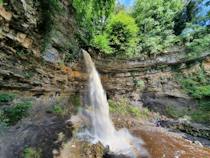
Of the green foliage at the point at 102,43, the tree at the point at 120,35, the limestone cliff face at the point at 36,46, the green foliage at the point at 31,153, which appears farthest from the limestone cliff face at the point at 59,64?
the green foliage at the point at 31,153

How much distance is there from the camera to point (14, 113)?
276 inches

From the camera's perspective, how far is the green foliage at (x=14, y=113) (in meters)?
6.67

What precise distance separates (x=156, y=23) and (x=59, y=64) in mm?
9683

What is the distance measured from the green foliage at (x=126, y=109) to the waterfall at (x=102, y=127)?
642 mm

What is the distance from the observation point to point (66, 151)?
597 centimetres

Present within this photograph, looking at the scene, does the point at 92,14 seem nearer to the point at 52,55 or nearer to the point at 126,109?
the point at 52,55

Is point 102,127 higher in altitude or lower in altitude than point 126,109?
lower

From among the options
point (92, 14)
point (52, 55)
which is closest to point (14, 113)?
point (52, 55)

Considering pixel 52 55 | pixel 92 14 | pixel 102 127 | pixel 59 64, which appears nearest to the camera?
pixel 102 127

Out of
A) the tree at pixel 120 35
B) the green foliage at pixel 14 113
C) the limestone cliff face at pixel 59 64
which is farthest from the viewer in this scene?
the tree at pixel 120 35

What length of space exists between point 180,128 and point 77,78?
21.3ft

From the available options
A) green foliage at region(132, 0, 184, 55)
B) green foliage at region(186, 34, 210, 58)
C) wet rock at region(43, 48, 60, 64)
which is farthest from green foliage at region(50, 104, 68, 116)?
green foliage at region(186, 34, 210, 58)

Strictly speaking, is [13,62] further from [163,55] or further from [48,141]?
[163,55]

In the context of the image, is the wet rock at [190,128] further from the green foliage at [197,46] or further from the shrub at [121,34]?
the shrub at [121,34]
